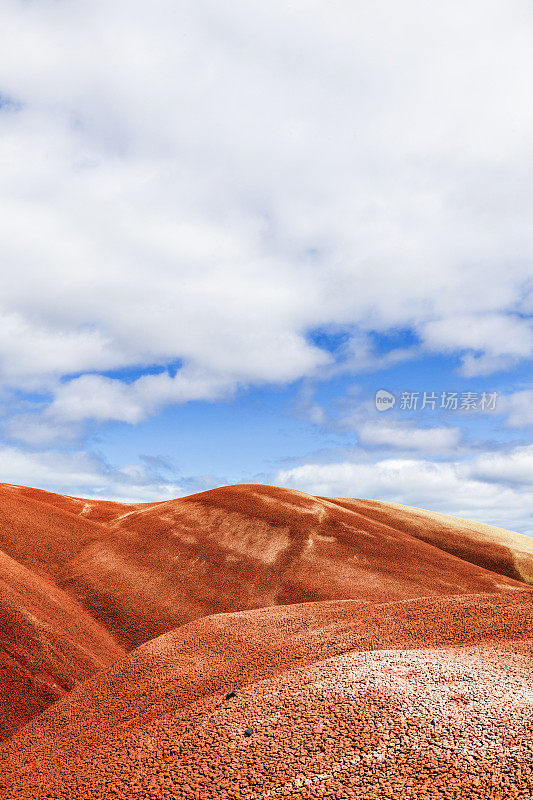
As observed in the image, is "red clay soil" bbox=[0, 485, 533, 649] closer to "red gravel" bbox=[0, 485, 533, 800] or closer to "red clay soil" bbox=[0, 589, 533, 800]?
"red gravel" bbox=[0, 485, 533, 800]

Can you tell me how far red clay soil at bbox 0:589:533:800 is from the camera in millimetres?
7461

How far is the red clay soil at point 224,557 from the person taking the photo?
2759 cm

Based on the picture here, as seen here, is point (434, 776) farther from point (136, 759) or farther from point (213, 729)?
point (136, 759)

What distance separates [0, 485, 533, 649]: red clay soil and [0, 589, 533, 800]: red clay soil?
11.4 m

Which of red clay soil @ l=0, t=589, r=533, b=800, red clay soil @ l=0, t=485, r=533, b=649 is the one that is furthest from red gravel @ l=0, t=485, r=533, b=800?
red clay soil @ l=0, t=485, r=533, b=649

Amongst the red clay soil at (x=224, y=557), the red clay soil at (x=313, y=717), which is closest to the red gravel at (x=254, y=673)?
the red clay soil at (x=313, y=717)

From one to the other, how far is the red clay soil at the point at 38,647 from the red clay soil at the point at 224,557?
1941 mm

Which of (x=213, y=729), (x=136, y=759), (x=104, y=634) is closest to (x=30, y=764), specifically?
(x=136, y=759)

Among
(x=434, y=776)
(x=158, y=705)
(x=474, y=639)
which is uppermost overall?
(x=474, y=639)

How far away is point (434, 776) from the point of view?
7.17 m

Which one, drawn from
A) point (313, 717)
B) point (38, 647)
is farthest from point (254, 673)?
point (38, 647)

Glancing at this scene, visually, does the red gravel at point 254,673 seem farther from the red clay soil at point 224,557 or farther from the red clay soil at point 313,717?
the red clay soil at point 224,557

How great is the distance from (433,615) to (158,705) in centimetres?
730

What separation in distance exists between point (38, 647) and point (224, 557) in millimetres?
13487
